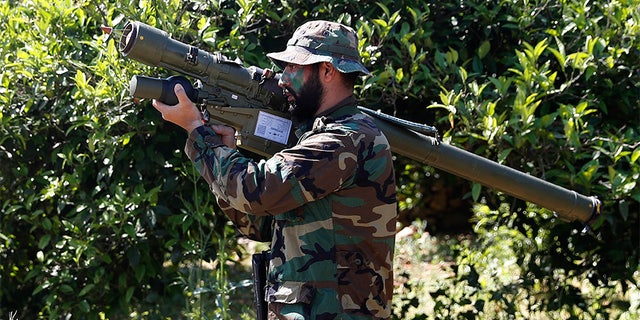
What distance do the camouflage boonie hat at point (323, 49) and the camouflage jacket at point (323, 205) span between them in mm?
151

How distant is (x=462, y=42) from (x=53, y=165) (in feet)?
7.03

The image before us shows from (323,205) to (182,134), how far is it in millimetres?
1556

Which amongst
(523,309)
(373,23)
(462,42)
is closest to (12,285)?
(373,23)

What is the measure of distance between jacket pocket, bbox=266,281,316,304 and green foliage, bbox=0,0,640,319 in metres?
1.23

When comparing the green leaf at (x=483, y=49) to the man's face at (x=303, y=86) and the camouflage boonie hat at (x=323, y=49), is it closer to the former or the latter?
the camouflage boonie hat at (x=323, y=49)

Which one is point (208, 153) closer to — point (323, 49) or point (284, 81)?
point (284, 81)

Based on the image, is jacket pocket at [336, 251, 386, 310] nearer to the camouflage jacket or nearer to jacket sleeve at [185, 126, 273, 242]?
the camouflage jacket

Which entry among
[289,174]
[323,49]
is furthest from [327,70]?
[289,174]

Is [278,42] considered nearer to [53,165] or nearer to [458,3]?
[458,3]

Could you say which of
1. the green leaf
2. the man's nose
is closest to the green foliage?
the green leaf

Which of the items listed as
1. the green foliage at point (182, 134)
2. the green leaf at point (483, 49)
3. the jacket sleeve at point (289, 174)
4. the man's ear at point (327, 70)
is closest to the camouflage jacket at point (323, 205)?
the jacket sleeve at point (289, 174)

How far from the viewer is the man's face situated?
3.38m

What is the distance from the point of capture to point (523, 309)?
6.21m

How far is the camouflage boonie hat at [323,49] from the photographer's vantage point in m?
3.34
